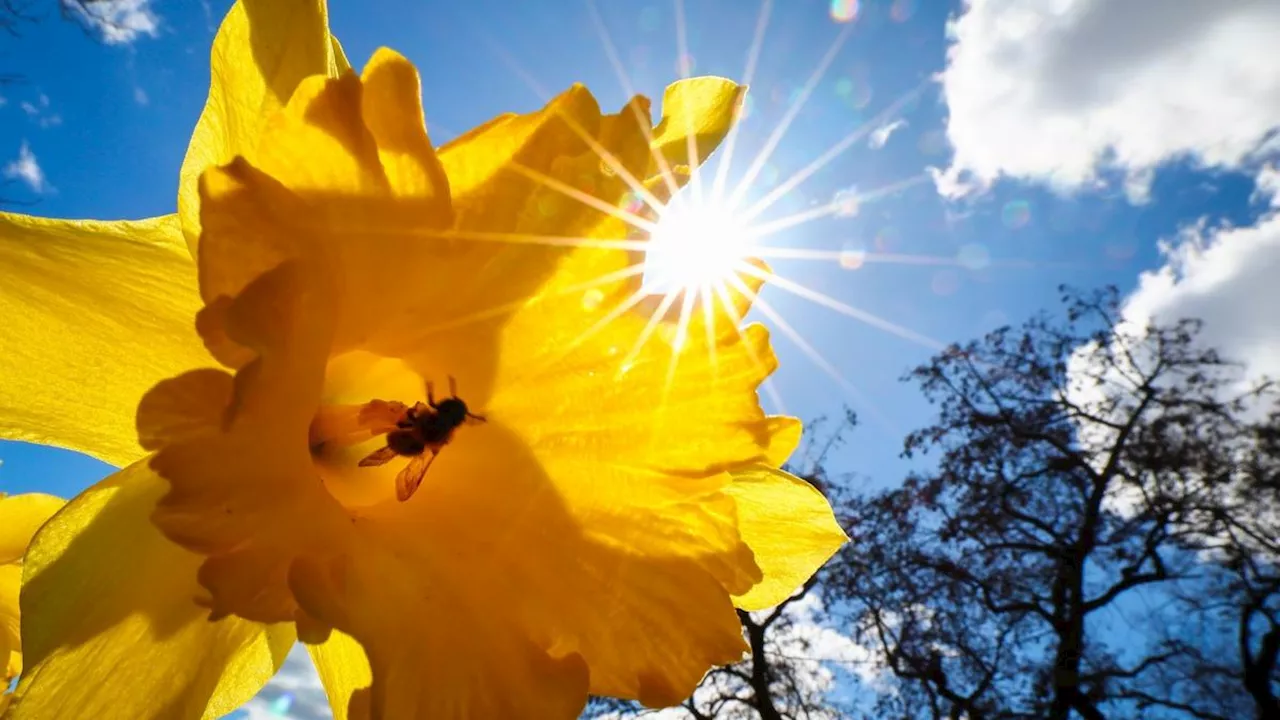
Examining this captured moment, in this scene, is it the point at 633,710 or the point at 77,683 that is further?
the point at 633,710

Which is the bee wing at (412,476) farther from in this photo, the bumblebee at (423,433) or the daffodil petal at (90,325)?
the daffodil petal at (90,325)

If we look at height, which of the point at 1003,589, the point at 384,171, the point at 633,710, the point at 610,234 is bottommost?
the point at 384,171

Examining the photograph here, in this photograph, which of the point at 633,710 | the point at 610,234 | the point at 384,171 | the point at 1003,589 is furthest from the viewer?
the point at 1003,589

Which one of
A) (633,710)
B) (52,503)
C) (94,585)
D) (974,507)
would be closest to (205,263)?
(94,585)

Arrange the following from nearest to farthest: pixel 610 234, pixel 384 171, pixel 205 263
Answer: pixel 205 263 < pixel 384 171 < pixel 610 234

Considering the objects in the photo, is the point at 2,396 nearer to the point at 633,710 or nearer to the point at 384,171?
the point at 384,171

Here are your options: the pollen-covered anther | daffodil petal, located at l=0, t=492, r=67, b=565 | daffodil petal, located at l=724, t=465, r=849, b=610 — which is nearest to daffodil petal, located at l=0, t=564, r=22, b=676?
daffodil petal, located at l=0, t=492, r=67, b=565

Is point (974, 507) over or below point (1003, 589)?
over

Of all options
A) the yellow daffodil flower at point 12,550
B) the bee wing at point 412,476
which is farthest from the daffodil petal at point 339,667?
the yellow daffodil flower at point 12,550
